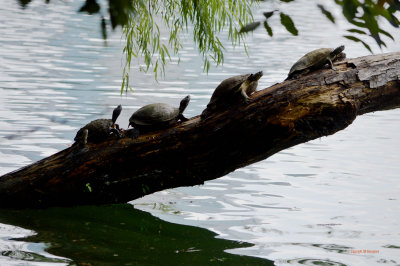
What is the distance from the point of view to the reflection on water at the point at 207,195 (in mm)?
3850

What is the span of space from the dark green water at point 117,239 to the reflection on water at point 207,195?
1cm

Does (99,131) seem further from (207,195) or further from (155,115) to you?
(207,195)

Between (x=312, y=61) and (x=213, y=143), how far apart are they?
2.98 feet

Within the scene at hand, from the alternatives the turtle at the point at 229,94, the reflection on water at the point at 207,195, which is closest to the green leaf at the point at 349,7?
the reflection on water at the point at 207,195

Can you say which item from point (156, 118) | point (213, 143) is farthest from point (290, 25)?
point (156, 118)

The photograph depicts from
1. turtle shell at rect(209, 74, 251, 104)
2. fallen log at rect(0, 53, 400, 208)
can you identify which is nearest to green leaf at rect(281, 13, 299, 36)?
fallen log at rect(0, 53, 400, 208)

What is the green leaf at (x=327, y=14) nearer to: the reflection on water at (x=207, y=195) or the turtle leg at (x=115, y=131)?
the reflection on water at (x=207, y=195)

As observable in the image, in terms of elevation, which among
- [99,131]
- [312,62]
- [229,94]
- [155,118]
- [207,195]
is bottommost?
[207,195]

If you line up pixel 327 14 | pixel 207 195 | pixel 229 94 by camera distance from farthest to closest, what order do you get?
pixel 207 195
pixel 229 94
pixel 327 14

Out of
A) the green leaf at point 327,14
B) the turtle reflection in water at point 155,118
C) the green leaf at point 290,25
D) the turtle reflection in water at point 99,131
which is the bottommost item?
the turtle reflection in water at point 99,131

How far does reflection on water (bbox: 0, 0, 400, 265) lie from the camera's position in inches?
152

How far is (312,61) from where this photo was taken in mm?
4242

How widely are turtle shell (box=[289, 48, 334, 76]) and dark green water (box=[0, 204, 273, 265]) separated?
1.20m

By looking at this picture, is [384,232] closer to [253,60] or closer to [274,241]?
[274,241]
